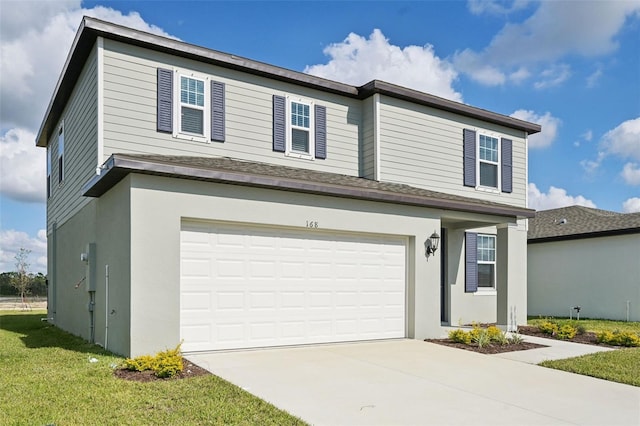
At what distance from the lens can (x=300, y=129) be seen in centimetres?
1237

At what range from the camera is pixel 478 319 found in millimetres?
14852

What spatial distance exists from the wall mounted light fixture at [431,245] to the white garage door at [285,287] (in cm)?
54

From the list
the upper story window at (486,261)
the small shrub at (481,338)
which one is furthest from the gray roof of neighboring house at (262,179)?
the small shrub at (481,338)

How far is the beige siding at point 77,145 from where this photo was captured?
1035cm

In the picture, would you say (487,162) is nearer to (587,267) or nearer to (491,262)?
(491,262)

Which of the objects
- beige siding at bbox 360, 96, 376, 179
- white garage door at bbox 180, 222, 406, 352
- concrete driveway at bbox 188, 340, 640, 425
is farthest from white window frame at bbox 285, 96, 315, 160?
concrete driveway at bbox 188, 340, 640, 425

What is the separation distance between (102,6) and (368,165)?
282 inches

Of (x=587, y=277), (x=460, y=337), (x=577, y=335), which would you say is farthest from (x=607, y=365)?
(x=587, y=277)

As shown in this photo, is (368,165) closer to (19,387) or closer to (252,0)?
(252,0)

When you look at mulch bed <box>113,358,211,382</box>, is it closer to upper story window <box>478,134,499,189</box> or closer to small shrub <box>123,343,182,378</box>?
small shrub <box>123,343,182,378</box>

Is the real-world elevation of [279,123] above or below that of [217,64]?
below

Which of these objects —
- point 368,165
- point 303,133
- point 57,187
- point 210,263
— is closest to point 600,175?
point 368,165

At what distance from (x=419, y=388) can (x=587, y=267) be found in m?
14.3

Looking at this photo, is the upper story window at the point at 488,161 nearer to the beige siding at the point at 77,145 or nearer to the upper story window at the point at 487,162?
the upper story window at the point at 487,162
